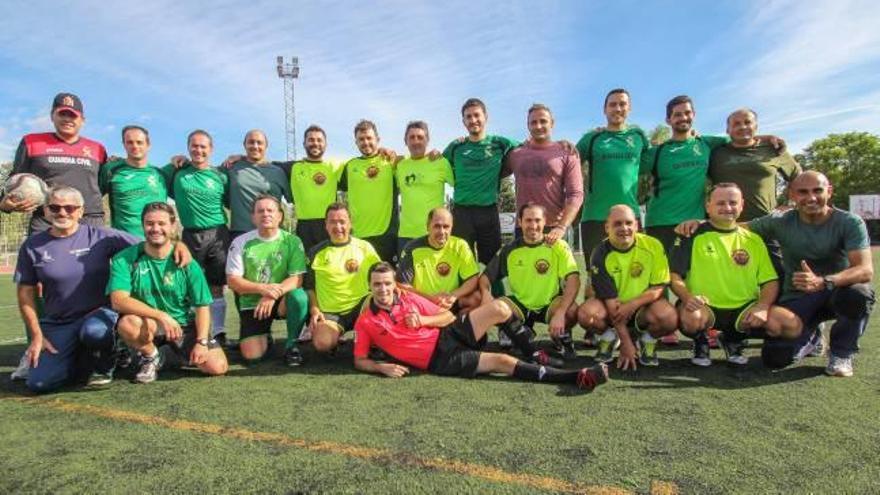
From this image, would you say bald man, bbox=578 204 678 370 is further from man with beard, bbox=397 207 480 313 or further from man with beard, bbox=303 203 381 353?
man with beard, bbox=303 203 381 353

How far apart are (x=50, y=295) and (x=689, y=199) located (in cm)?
568

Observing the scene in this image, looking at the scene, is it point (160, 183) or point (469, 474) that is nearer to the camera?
point (469, 474)

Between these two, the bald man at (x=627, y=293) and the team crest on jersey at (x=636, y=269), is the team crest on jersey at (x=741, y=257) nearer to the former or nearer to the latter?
the bald man at (x=627, y=293)

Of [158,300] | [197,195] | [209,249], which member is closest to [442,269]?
[158,300]

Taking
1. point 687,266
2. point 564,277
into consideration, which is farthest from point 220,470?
point 687,266

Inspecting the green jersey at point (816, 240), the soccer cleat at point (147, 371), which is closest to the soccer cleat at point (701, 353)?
the green jersey at point (816, 240)

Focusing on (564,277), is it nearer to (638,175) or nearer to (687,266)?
(687,266)

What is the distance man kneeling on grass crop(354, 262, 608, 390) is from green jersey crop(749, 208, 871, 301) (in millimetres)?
2332

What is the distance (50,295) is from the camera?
4.23 m

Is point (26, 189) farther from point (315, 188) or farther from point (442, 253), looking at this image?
point (442, 253)

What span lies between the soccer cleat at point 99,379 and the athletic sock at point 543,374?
3.09 metres

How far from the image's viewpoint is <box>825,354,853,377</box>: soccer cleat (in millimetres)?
3934

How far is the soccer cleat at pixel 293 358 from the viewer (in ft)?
15.3

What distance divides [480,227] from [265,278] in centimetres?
222
